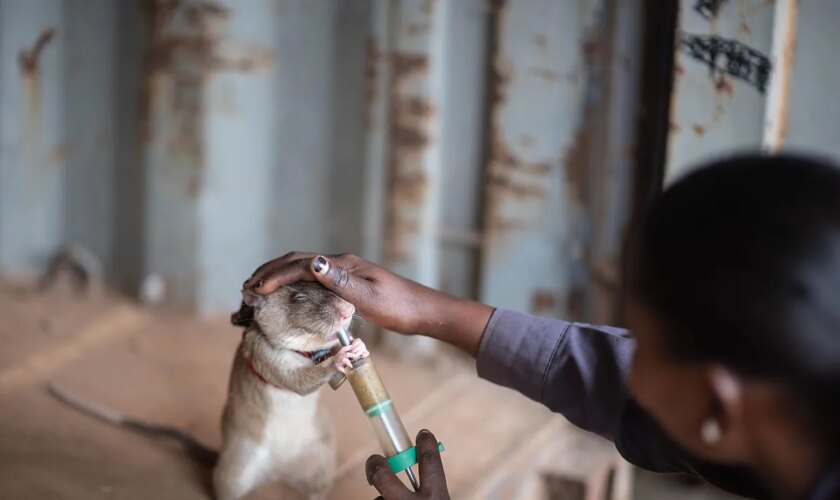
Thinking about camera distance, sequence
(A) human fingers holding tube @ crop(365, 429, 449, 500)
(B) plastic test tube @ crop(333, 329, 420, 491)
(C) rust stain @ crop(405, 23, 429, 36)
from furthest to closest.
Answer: (C) rust stain @ crop(405, 23, 429, 36)
(B) plastic test tube @ crop(333, 329, 420, 491)
(A) human fingers holding tube @ crop(365, 429, 449, 500)

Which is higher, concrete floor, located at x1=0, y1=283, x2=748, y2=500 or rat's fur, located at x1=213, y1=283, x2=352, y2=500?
rat's fur, located at x1=213, y1=283, x2=352, y2=500

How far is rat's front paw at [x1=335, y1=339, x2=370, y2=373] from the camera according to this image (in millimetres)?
2332

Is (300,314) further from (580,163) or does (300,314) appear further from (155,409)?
(580,163)

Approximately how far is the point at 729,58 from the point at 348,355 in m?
2.34

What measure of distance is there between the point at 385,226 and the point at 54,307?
1824 millimetres

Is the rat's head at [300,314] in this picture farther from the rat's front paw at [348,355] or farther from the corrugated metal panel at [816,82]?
the corrugated metal panel at [816,82]

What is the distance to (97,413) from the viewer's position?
11.6 feet

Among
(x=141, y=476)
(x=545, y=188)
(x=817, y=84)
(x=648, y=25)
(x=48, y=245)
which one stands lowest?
(x=141, y=476)

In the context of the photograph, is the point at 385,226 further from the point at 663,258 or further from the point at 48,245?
the point at 663,258

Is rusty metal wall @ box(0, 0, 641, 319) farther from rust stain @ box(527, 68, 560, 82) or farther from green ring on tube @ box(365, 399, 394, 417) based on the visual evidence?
green ring on tube @ box(365, 399, 394, 417)

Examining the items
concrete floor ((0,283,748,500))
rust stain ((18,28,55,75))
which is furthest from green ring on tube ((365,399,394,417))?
rust stain ((18,28,55,75))

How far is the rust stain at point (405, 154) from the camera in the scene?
14.7 feet

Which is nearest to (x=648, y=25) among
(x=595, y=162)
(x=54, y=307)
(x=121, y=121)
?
(x=595, y=162)

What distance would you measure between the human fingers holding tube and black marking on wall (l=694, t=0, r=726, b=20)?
2499 mm
